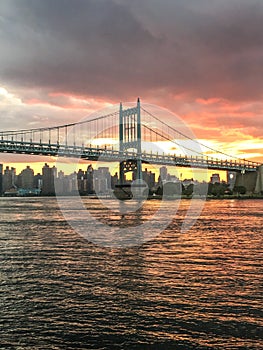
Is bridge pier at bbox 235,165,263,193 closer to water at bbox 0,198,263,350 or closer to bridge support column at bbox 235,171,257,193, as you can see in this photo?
bridge support column at bbox 235,171,257,193

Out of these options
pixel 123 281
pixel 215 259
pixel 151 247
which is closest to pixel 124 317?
pixel 123 281

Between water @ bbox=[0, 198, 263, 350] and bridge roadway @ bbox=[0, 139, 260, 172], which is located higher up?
bridge roadway @ bbox=[0, 139, 260, 172]

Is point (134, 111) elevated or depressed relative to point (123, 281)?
elevated

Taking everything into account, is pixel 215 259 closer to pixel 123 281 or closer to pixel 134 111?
pixel 123 281

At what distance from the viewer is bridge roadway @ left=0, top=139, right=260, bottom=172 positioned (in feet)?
229

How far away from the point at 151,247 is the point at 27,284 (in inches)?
293

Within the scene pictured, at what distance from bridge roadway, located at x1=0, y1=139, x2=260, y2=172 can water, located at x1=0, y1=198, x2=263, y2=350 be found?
183ft

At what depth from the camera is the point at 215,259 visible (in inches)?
553

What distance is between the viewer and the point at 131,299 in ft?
29.8

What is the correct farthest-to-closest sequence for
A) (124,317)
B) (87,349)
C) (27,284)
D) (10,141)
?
(10,141) → (27,284) → (124,317) → (87,349)

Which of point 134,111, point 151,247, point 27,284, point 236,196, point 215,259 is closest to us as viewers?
point 27,284

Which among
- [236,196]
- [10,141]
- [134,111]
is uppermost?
[134,111]

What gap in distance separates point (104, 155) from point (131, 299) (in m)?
69.6

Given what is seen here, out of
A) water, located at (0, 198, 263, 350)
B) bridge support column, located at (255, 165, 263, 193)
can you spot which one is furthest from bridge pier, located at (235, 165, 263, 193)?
water, located at (0, 198, 263, 350)
